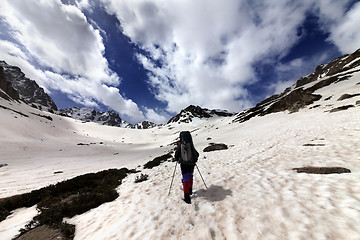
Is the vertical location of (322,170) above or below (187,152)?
below

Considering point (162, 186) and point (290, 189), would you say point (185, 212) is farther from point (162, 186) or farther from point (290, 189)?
point (290, 189)

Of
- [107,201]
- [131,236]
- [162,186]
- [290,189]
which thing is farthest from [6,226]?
[290,189]

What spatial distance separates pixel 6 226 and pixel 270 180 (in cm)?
1023

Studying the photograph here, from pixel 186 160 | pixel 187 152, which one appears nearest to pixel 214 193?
pixel 186 160

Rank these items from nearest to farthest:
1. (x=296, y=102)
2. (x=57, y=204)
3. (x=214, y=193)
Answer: (x=214, y=193) → (x=57, y=204) → (x=296, y=102)

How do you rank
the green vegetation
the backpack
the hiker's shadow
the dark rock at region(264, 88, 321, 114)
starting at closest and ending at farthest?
the green vegetation
the hiker's shadow
the backpack
the dark rock at region(264, 88, 321, 114)

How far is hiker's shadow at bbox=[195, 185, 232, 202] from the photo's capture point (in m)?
5.32

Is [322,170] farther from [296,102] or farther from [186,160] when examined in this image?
[296,102]

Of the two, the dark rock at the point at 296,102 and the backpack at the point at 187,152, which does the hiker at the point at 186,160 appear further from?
the dark rock at the point at 296,102

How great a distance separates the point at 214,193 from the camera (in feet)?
19.0

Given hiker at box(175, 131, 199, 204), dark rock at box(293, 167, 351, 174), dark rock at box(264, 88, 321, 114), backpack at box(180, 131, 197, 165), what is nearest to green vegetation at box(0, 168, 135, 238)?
hiker at box(175, 131, 199, 204)

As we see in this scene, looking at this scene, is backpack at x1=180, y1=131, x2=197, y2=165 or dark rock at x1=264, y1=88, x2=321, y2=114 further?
dark rock at x1=264, y1=88, x2=321, y2=114

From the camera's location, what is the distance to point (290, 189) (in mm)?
5023

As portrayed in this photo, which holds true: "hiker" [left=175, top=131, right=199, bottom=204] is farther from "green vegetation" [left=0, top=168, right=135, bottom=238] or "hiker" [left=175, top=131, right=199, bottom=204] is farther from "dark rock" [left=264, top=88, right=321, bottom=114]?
"dark rock" [left=264, top=88, right=321, bottom=114]
